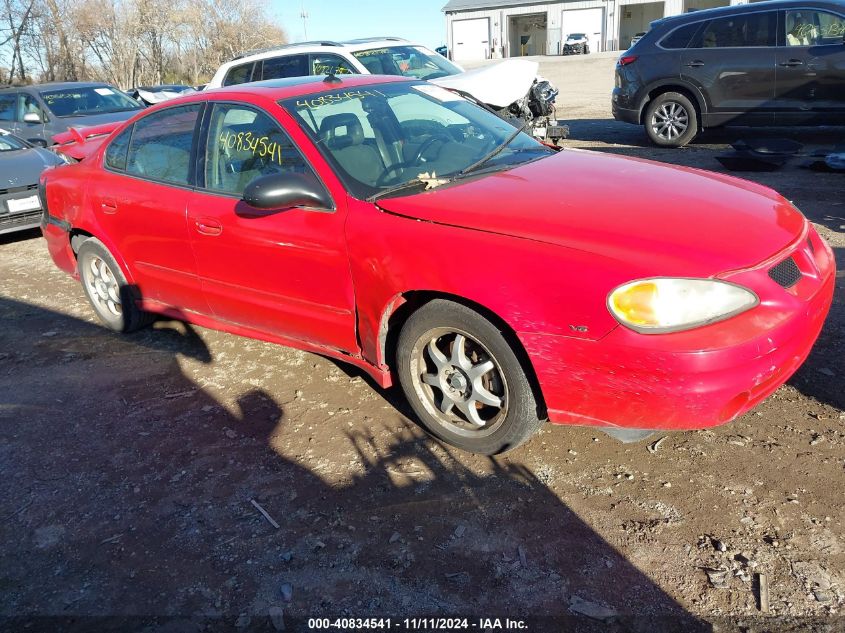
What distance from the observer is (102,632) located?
2445mm

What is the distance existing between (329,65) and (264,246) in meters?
6.15

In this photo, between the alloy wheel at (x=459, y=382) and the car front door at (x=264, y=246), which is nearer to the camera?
the alloy wheel at (x=459, y=382)

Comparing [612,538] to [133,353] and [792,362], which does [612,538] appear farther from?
[133,353]

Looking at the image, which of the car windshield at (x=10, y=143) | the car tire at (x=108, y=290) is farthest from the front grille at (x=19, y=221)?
the car tire at (x=108, y=290)

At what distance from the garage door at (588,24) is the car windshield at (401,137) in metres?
50.6

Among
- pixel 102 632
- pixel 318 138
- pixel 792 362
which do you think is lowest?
pixel 102 632

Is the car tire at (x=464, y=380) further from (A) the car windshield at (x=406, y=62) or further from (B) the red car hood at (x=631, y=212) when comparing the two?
(A) the car windshield at (x=406, y=62)

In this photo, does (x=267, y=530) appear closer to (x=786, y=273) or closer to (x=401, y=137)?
(x=401, y=137)

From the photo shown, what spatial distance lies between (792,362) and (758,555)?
31.5 inches

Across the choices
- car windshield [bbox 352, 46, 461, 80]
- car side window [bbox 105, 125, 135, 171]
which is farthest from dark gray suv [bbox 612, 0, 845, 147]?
car side window [bbox 105, 125, 135, 171]

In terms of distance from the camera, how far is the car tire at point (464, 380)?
9.75ft

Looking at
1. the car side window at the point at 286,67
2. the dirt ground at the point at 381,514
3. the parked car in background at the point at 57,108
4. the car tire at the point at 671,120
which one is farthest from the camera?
the parked car in background at the point at 57,108

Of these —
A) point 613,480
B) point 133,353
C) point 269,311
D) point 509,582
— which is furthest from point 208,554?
point 133,353

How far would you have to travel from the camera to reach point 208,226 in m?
3.92
